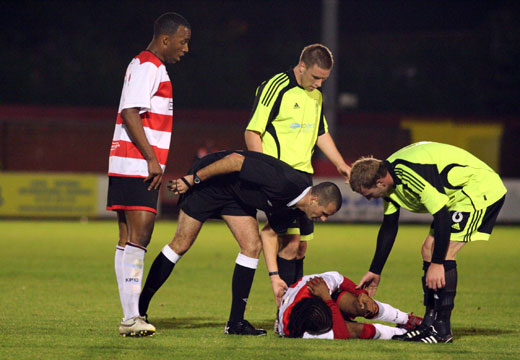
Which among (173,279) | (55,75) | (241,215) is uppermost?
(55,75)

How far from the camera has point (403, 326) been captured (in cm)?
697

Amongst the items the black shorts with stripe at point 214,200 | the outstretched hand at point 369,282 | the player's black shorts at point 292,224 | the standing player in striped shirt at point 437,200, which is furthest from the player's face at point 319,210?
the outstretched hand at point 369,282

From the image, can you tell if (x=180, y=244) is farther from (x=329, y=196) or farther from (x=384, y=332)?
(x=384, y=332)

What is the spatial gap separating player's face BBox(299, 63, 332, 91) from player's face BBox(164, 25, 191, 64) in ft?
3.66

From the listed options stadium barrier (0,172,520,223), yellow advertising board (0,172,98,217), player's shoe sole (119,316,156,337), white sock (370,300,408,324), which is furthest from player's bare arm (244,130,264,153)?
yellow advertising board (0,172,98,217)

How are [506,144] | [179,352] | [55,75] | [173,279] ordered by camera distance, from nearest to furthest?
1. [179,352]
2. [173,279]
3. [506,144]
4. [55,75]

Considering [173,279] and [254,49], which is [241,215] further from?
[254,49]

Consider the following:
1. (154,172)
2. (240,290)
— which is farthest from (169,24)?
(240,290)

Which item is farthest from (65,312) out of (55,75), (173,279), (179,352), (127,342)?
Answer: (55,75)

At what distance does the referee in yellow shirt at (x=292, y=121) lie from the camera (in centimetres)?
723

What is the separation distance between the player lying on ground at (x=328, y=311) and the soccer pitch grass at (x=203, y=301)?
0.38 feet

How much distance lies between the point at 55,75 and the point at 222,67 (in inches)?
264

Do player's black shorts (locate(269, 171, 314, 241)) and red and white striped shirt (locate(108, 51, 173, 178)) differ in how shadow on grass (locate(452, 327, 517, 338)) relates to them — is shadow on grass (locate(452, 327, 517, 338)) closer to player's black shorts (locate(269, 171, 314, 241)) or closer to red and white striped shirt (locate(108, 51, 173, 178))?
player's black shorts (locate(269, 171, 314, 241))

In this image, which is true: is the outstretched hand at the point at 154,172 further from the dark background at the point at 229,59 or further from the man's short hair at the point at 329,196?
the dark background at the point at 229,59
